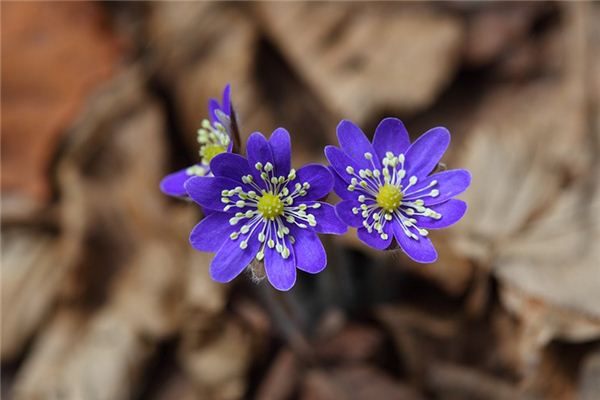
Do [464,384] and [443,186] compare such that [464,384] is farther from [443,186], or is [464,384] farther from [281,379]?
[443,186]

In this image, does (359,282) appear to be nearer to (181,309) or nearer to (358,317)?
(358,317)

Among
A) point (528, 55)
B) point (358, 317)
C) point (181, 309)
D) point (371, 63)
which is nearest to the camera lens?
point (181, 309)

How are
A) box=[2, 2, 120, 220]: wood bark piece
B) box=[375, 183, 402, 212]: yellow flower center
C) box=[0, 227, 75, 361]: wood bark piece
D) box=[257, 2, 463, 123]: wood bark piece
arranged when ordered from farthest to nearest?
box=[2, 2, 120, 220]: wood bark piece
box=[257, 2, 463, 123]: wood bark piece
box=[0, 227, 75, 361]: wood bark piece
box=[375, 183, 402, 212]: yellow flower center

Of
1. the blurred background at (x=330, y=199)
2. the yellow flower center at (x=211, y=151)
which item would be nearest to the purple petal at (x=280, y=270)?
the yellow flower center at (x=211, y=151)

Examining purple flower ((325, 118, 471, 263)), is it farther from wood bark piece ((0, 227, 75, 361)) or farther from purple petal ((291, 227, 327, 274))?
wood bark piece ((0, 227, 75, 361))

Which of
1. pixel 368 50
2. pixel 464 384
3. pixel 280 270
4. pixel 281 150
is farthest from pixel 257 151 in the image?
pixel 368 50

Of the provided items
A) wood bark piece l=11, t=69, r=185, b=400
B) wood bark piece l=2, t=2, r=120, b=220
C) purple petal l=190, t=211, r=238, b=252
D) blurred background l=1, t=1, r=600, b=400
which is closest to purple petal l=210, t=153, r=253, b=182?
purple petal l=190, t=211, r=238, b=252

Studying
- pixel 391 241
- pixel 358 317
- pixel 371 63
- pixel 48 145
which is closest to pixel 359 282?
pixel 358 317
